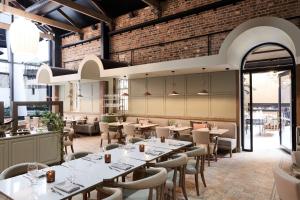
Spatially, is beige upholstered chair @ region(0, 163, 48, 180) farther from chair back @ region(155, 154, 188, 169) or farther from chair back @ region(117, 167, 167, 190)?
chair back @ region(155, 154, 188, 169)

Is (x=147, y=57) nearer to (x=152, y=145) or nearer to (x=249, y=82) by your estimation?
(x=249, y=82)

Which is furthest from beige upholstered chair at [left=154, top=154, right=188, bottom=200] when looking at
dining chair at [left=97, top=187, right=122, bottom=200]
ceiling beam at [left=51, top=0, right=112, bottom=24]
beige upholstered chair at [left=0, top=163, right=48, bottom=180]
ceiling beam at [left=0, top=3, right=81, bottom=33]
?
ceiling beam at [left=0, top=3, right=81, bottom=33]

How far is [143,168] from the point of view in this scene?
9.98ft

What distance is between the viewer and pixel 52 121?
5344mm

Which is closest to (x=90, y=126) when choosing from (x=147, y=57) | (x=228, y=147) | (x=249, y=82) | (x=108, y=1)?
(x=147, y=57)

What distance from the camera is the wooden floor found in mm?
3805

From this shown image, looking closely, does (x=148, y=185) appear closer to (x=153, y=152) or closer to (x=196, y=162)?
(x=153, y=152)

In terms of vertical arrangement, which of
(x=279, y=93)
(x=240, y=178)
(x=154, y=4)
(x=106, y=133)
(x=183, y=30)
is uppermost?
(x=154, y=4)

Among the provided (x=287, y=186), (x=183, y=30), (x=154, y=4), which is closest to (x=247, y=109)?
(x=183, y=30)

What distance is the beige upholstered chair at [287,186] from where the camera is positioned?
1955 millimetres

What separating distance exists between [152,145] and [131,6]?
6.71 m

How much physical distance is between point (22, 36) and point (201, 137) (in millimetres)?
4376

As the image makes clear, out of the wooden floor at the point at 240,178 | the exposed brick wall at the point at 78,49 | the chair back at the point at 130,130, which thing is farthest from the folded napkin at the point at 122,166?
the exposed brick wall at the point at 78,49

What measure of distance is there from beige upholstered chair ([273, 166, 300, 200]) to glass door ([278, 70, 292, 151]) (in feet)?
16.5
